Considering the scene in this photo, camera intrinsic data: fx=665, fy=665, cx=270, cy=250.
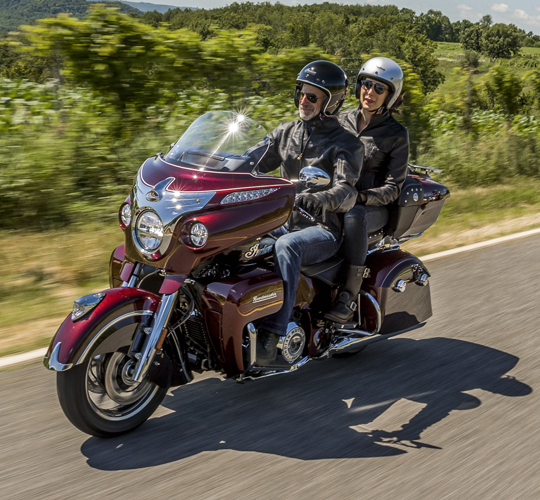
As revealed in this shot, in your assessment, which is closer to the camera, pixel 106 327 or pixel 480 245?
pixel 106 327

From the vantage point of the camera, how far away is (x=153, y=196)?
3160 mm

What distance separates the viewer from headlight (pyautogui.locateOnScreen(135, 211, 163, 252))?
310 cm

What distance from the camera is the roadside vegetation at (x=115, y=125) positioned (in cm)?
612

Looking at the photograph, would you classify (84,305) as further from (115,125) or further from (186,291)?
(115,125)

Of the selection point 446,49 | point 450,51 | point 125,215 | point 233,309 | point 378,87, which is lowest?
point 233,309

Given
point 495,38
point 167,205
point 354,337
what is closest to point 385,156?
point 354,337

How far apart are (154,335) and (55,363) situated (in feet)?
1.53

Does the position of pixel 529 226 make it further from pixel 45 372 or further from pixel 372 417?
pixel 45 372

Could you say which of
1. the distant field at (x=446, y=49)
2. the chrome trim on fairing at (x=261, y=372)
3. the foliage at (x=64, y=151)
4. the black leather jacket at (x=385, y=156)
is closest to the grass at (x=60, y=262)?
the foliage at (x=64, y=151)

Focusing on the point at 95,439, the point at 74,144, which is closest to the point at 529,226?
the point at 74,144

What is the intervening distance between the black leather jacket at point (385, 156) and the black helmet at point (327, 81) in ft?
2.13

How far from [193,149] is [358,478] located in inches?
70.4

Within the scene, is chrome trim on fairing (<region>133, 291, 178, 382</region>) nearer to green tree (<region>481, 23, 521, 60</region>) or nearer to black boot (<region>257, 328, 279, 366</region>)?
black boot (<region>257, 328, 279, 366</region>)

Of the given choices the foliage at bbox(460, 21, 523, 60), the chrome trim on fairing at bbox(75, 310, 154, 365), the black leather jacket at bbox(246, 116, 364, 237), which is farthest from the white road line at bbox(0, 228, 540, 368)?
the foliage at bbox(460, 21, 523, 60)
